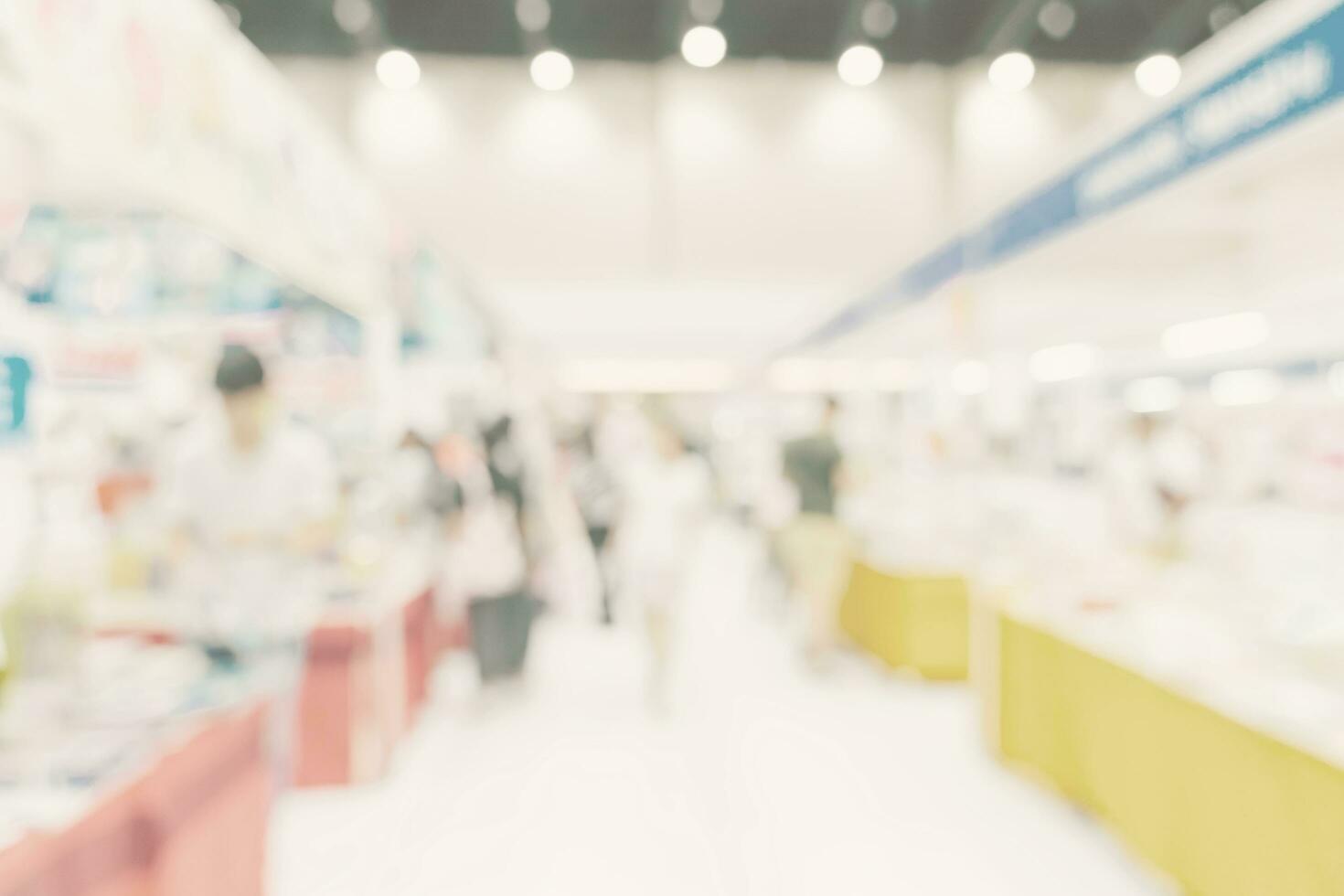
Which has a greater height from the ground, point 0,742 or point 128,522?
point 128,522

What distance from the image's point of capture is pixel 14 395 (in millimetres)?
1907

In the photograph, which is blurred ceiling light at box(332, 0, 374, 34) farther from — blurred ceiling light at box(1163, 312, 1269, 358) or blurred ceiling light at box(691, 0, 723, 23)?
blurred ceiling light at box(1163, 312, 1269, 358)

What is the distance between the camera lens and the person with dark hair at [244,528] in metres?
2.87

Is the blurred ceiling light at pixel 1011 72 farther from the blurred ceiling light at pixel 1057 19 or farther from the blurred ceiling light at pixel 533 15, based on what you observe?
the blurred ceiling light at pixel 533 15

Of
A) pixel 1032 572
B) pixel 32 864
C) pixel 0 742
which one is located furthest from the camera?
pixel 1032 572

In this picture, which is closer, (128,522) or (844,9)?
(128,522)

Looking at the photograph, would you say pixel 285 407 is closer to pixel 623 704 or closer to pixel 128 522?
pixel 128 522

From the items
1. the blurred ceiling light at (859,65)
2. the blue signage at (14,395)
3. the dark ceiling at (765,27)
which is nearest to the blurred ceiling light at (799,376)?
the blurred ceiling light at (859,65)

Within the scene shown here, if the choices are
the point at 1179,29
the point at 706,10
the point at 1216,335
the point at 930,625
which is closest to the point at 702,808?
the point at 930,625

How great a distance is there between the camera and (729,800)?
3590 millimetres

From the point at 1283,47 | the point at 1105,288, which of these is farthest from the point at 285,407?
the point at 1105,288

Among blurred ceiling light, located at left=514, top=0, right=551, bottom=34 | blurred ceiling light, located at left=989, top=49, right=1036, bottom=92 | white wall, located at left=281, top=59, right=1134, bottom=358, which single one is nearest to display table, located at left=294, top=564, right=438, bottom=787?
white wall, located at left=281, top=59, right=1134, bottom=358

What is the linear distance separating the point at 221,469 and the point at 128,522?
1.35 m

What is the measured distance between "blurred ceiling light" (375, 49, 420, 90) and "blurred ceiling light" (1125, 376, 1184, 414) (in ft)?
30.0
